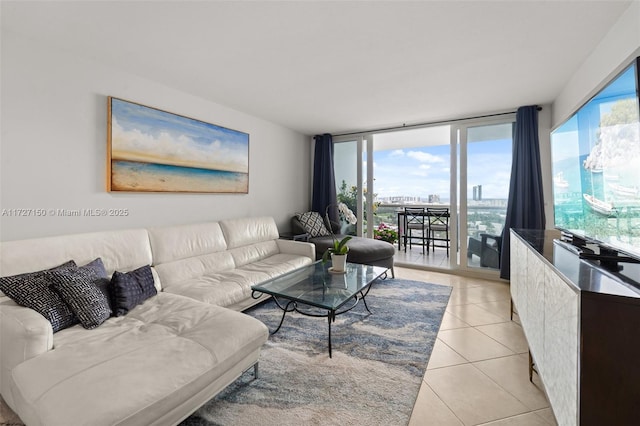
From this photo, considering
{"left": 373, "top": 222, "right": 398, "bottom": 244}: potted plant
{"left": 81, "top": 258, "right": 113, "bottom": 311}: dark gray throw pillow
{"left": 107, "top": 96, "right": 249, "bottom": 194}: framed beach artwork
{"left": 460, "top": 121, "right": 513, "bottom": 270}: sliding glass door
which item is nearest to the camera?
{"left": 81, "top": 258, "right": 113, "bottom": 311}: dark gray throw pillow

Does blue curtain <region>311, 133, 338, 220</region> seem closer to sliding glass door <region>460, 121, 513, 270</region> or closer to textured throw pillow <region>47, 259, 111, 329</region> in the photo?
sliding glass door <region>460, 121, 513, 270</region>

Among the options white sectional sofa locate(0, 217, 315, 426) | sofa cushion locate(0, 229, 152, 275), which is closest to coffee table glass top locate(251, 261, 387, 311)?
white sectional sofa locate(0, 217, 315, 426)

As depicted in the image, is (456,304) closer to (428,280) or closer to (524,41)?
(428,280)

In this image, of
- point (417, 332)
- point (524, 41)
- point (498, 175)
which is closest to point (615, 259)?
point (417, 332)

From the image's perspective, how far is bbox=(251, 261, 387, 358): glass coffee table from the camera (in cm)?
193

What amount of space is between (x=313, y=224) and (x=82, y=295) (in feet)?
10.2

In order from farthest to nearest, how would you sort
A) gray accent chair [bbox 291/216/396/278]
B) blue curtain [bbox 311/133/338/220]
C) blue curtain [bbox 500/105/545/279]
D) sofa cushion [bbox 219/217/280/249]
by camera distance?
blue curtain [bbox 311/133/338/220]
gray accent chair [bbox 291/216/396/278]
blue curtain [bbox 500/105/545/279]
sofa cushion [bbox 219/217/280/249]

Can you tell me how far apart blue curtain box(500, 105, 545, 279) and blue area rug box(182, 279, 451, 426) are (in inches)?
72.0

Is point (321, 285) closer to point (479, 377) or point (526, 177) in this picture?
point (479, 377)

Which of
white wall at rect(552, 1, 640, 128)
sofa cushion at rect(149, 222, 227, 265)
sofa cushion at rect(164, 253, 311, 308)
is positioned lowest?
sofa cushion at rect(164, 253, 311, 308)

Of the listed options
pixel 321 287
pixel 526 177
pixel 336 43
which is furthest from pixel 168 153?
pixel 526 177

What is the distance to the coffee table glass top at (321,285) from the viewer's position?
196 cm

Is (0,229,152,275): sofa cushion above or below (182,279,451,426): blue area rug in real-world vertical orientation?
above

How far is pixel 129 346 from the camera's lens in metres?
1.34
